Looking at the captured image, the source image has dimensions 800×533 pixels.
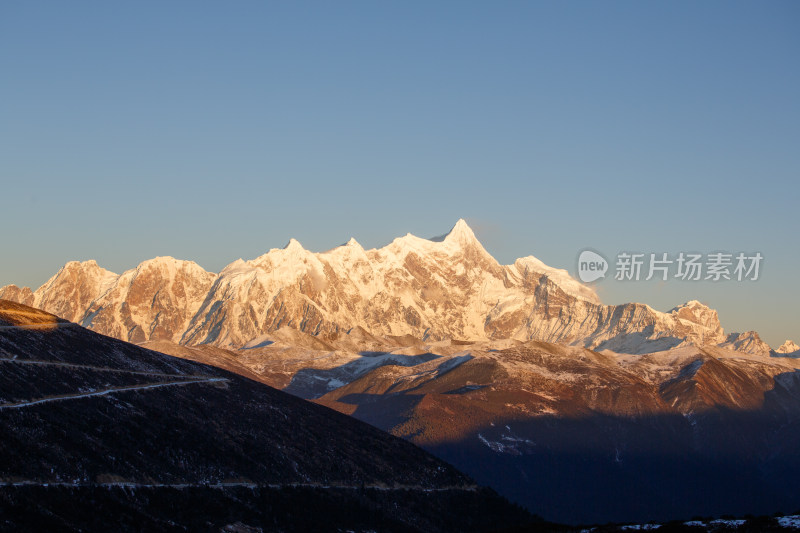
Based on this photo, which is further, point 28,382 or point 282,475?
point 282,475

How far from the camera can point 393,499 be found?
633 feet

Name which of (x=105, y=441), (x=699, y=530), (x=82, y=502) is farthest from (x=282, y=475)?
(x=699, y=530)

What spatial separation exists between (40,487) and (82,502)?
511 cm

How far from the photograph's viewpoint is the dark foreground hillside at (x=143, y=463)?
12231 centimetres

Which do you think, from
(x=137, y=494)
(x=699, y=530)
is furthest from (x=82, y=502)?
(x=699, y=530)

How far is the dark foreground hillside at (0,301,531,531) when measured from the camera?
4815 inches

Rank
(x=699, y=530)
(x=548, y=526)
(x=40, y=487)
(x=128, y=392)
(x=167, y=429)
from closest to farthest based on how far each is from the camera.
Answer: (x=699, y=530) → (x=40, y=487) → (x=548, y=526) → (x=167, y=429) → (x=128, y=392)

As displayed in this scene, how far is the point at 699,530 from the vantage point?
10531cm

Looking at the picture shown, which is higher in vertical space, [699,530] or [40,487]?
[699,530]

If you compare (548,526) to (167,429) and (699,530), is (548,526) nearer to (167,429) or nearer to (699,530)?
(699,530)

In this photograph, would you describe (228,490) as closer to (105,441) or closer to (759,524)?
(105,441)

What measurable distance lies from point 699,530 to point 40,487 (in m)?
68.8

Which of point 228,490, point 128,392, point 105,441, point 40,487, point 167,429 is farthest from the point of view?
point 128,392

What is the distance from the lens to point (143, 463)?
145 meters
